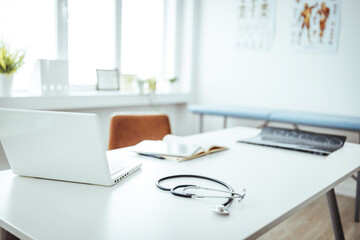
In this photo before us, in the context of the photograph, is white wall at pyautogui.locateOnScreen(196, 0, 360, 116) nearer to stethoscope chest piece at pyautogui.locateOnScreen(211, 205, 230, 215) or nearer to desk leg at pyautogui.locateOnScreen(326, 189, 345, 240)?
desk leg at pyautogui.locateOnScreen(326, 189, 345, 240)

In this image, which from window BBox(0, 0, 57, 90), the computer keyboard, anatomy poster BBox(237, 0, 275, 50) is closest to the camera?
the computer keyboard

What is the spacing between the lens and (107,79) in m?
3.18

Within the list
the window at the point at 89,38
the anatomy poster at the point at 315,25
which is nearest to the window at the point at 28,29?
the window at the point at 89,38

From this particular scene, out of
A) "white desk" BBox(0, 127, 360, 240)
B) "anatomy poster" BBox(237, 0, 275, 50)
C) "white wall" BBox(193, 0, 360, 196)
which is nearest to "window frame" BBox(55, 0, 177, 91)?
"white wall" BBox(193, 0, 360, 196)

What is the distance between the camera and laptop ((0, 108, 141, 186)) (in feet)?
2.94

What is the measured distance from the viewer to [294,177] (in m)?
1.13

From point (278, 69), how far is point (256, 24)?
526 mm

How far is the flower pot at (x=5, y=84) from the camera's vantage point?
230cm

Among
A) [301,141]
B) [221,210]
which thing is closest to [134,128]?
[301,141]

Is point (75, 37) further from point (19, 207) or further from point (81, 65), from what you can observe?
point (19, 207)

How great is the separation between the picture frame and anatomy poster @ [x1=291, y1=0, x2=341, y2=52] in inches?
67.6

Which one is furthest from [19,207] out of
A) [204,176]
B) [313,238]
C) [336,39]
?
[336,39]

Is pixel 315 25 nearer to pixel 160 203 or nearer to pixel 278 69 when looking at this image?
pixel 278 69

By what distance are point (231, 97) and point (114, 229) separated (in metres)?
3.16
